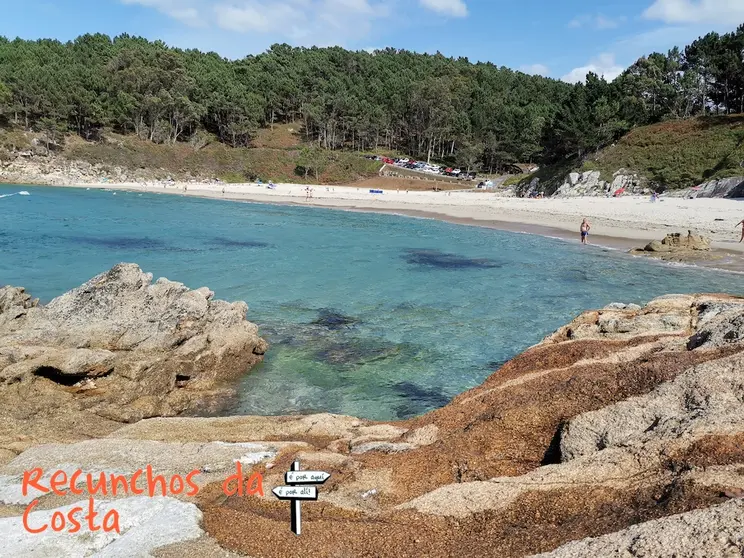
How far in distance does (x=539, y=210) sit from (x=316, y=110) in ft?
262

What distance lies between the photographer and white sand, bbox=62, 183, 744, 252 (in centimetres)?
4219

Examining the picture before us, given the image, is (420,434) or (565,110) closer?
(420,434)

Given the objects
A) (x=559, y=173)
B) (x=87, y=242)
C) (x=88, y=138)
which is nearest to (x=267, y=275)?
(x=87, y=242)

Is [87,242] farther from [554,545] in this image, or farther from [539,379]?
[554,545]

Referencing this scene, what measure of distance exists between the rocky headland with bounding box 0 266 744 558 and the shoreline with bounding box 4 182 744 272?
25.8 m

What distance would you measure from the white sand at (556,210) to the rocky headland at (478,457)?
31.8 meters

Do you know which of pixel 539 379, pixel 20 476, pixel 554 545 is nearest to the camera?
pixel 554 545

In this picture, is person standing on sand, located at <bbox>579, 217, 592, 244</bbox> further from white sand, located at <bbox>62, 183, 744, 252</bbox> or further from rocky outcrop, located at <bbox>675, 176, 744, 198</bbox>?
rocky outcrop, located at <bbox>675, 176, 744, 198</bbox>

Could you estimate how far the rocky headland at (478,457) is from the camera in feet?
15.3

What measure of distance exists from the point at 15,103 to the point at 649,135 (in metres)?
113

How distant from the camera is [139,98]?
→ 382 ft

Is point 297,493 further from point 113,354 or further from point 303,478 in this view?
point 113,354

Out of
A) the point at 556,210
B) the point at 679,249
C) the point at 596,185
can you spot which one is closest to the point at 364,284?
the point at 679,249

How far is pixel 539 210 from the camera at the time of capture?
57.0 metres
